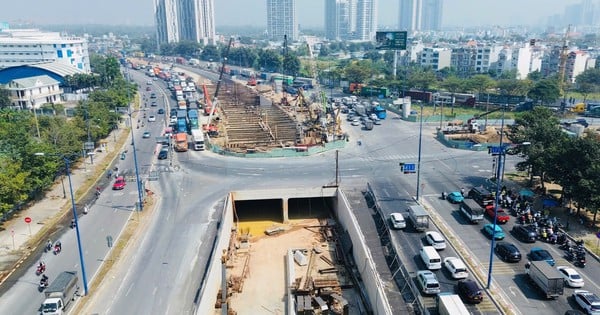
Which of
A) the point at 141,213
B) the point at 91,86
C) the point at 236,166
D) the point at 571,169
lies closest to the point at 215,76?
the point at 91,86

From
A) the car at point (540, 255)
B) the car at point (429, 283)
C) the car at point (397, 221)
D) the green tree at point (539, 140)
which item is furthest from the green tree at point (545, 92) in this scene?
the car at point (429, 283)

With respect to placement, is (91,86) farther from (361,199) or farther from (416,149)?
(361,199)

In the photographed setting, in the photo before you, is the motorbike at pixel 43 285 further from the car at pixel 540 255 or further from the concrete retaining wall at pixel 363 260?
the car at pixel 540 255

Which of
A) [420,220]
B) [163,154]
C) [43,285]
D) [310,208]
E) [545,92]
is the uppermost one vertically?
[545,92]

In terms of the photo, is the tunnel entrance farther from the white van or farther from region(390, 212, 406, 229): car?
the white van

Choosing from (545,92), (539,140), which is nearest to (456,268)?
(539,140)

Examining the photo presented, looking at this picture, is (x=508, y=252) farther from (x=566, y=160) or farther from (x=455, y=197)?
(x=566, y=160)

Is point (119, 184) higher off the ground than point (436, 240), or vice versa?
point (119, 184)
